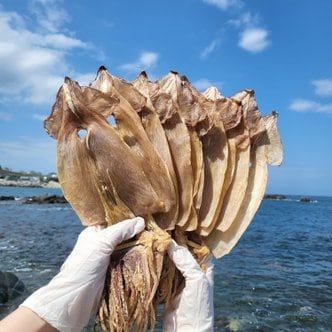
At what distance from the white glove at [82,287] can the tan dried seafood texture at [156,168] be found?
0.25ft

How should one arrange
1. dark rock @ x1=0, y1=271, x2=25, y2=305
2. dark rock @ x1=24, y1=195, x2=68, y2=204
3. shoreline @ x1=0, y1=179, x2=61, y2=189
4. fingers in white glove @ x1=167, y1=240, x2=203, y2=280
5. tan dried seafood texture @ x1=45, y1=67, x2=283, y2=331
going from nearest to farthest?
1. tan dried seafood texture @ x1=45, y1=67, x2=283, y2=331
2. fingers in white glove @ x1=167, y1=240, x2=203, y2=280
3. dark rock @ x1=0, y1=271, x2=25, y2=305
4. dark rock @ x1=24, y1=195, x2=68, y2=204
5. shoreline @ x1=0, y1=179, x2=61, y2=189

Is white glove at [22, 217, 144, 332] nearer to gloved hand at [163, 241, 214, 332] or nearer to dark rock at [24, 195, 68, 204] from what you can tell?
gloved hand at [163, 241, 214, 332]

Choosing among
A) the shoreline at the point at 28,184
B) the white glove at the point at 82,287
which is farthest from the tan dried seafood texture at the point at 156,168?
the shoreline at the point at 28,184

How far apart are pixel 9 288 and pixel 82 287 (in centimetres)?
992

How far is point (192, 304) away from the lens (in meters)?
2.80

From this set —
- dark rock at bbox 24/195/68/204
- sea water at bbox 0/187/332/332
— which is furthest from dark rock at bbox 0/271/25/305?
dark rock at bbox 24/195/68/204

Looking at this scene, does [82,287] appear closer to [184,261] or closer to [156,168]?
[184,261]

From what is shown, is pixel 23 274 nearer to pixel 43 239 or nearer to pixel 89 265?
pixel 43 239

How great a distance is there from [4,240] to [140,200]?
75.6 feet

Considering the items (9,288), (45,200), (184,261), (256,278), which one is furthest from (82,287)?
(45,200)

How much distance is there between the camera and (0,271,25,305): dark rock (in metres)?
10.9

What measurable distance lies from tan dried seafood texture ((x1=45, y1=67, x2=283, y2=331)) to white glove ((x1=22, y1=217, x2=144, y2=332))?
8 cm

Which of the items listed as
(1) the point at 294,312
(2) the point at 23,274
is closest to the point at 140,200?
(1) the point at 294,312

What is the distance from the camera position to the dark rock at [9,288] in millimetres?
10938
